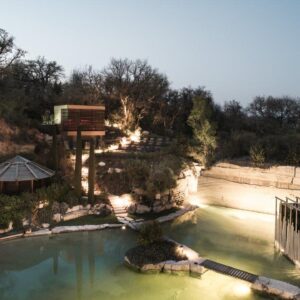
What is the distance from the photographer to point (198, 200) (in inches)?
821

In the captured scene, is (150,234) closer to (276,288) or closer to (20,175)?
(276,288)

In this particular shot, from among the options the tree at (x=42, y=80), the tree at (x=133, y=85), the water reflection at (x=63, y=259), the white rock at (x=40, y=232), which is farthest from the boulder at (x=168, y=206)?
the tree at (x=133, y=85)

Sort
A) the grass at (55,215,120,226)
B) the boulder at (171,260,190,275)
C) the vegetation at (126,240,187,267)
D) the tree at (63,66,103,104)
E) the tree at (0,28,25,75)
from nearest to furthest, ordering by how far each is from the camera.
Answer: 1. the boulder at (171,260,190,275)
2. the vegetation at (126,240,187,267)
3. the grass at (55,215,120,226)
4. the tree at (0,28,25,75)
5. the tree at (63,66,103,104)

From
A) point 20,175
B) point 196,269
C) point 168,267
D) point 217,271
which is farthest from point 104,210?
point 217,271

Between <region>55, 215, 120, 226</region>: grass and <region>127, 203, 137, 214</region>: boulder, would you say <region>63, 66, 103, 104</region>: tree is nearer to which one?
<region>127, 203, 137, 214</region>: boulder

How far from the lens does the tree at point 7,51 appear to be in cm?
2456

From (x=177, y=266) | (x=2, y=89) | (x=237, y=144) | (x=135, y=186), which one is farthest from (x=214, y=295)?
(x=2, y=89)

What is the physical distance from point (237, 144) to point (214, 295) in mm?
14418

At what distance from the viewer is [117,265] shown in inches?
454

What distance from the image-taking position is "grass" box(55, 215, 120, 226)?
1551cm

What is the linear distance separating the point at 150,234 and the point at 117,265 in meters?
1.66

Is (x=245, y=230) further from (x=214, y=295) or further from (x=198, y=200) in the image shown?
(x=214, y=295)

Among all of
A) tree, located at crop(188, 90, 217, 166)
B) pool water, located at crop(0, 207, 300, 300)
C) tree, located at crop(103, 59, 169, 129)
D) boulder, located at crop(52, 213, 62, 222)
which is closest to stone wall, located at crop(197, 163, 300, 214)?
tree, located at crop(188, 90, 217, 166)

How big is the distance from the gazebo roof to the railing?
11.7 meters
